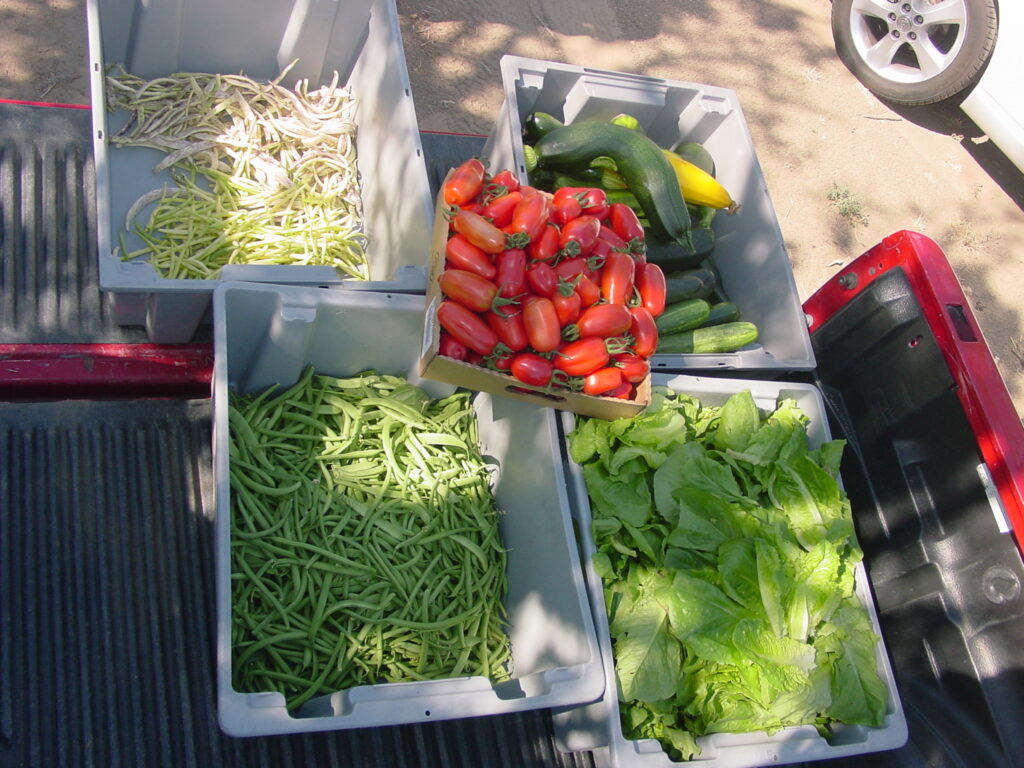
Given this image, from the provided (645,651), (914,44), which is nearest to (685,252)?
(645,651)

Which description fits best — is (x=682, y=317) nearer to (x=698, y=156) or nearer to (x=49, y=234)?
(x=698, y=156)

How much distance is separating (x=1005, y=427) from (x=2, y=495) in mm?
2636

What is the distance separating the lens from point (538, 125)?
2.93 meters

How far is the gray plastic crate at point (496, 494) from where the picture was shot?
5.94ft

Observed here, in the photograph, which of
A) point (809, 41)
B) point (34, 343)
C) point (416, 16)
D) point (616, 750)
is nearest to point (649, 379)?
point (616, 750)

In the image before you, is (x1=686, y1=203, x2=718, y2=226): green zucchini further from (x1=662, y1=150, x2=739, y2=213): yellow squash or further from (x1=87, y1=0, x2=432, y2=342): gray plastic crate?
(x1=87, y1=0, x2=432, y2=342): gray plastic crate

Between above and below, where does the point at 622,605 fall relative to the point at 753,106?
below

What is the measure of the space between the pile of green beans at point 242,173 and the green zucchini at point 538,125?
0.64 m

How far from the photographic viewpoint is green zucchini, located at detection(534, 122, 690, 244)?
9.09 feet

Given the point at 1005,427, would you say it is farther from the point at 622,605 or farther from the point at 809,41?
the point at 809,41

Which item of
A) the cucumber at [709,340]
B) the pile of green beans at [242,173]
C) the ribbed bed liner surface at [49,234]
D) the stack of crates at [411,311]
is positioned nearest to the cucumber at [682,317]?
the cucumber at [709,340]

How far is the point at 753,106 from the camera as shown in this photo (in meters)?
4.57

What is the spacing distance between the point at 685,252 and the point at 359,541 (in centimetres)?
143

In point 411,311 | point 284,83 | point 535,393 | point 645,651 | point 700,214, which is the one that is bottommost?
point 645,651
